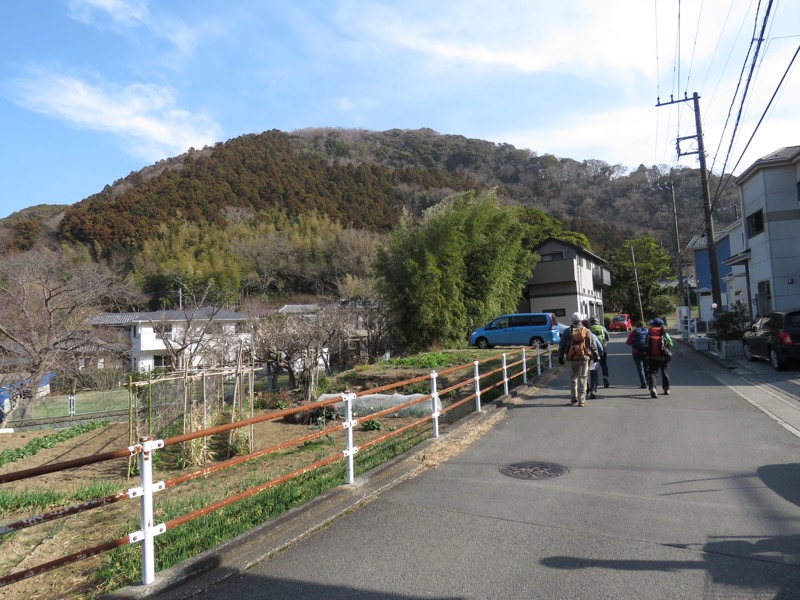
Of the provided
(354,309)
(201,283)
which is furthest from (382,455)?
(201,283)

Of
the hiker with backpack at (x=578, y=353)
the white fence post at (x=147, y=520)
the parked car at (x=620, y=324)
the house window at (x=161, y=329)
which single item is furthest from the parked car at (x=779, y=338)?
the parked car at (x=620, y=324)

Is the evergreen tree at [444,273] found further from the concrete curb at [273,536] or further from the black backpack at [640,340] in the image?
the concrete curb at [273,536]

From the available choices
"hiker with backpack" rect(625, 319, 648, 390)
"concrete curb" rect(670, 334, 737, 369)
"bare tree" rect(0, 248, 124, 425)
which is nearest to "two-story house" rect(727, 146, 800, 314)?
"concrete curb" rect(670, 334, 737, 369)

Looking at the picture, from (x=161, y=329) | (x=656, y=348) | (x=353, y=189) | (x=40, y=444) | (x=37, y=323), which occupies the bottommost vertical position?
(x=40, y=444)

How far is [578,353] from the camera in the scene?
10.5 metres

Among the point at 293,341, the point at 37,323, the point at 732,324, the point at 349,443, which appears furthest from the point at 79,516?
the point at 732,324

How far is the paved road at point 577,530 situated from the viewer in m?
3.56

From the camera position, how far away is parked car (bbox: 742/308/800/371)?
1391cm

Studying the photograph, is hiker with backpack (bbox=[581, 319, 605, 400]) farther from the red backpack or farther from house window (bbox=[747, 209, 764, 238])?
house window (bbox=[747, 209, 764, 238])

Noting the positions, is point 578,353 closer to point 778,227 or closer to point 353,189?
point 778,227

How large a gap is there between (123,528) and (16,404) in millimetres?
16861

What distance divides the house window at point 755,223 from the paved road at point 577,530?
16.9 m

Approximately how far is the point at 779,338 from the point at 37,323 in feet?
81.5

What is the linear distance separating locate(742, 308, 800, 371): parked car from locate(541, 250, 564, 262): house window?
29111 millimetres
